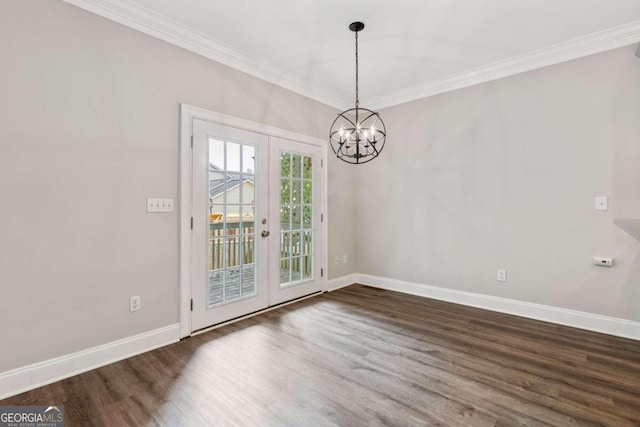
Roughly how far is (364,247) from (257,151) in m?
2.33

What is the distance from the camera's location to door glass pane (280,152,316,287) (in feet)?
12.3

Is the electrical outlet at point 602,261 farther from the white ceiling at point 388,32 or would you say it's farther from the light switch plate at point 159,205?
the light switch plate at point 159,205

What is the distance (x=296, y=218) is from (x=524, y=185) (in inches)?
106

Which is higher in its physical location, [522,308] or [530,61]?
[530,61]

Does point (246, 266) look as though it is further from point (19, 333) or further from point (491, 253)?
point (491, 253)

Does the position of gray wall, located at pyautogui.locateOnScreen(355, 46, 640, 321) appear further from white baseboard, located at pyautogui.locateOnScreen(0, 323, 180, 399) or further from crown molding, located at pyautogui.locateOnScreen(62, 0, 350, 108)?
white baseboard, located at pyautogui.locateOnScreen(0, 323, 180, 399)

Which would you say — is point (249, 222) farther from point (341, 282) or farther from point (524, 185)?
point (524, 185)

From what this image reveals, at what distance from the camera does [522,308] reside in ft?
10.9

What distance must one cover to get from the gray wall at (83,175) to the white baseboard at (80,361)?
0.06m

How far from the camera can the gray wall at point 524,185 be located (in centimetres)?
280

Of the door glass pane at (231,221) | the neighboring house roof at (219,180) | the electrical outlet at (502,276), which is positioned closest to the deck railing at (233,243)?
the door glass pane at (231,221)

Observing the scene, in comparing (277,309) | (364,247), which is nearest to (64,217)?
(277,309)

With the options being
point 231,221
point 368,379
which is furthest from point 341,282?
point 368,379

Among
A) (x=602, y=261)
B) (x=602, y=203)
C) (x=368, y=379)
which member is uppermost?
(x=602, y=203)
